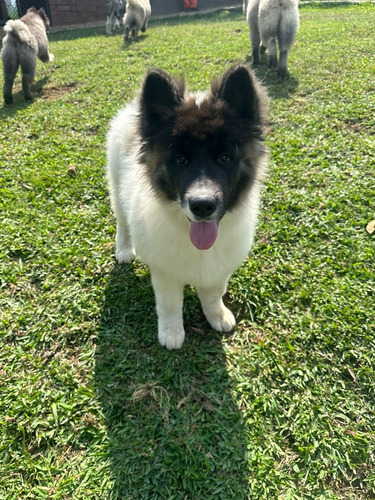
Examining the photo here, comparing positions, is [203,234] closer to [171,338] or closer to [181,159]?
[181,159]

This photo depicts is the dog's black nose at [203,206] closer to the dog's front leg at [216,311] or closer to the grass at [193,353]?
the dog's front leg at [216,311]

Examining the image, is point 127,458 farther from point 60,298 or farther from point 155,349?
point 60,298

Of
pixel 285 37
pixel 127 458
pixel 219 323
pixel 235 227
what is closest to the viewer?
pixel 127 458

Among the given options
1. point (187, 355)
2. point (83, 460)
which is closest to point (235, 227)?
point (187, 355)

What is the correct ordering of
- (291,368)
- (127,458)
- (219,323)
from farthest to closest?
1. (219,323)
2. (291,368)
3. (127,458)

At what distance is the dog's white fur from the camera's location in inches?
92.4

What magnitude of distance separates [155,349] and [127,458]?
2.63 feet

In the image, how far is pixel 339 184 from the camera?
4.33 m

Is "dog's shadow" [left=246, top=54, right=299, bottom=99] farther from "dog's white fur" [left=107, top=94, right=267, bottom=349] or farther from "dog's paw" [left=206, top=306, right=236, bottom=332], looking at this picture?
"dog's paw" [left=206, top=306, right=236, bottom=332]

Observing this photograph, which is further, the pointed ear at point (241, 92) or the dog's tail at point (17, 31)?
the dog's tail at point (17, 31)

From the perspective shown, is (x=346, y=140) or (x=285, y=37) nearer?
(x=346, y=140)

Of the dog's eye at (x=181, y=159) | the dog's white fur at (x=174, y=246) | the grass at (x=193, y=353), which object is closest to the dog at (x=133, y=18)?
the grass at (x=193, y=353)

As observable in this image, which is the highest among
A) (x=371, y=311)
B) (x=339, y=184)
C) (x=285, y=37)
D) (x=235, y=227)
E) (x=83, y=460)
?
(x=285, y=37)

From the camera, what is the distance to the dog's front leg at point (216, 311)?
9.12ft
